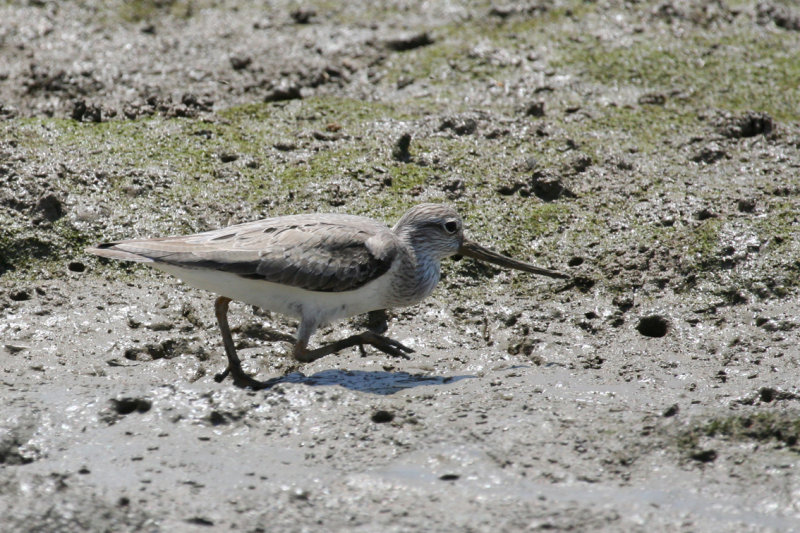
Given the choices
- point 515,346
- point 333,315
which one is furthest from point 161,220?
point 515,346

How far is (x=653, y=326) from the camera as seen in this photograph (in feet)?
22.3

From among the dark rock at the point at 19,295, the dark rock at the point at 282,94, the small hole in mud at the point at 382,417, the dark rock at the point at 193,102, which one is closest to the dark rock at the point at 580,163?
the dark rock at the point at 282,94

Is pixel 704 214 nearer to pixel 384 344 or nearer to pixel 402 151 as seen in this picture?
pixel 402 151

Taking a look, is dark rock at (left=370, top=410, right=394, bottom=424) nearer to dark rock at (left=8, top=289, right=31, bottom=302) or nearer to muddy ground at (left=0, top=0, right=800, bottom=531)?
muddy ground at (left=0, top=0, right=800, bottom=531)

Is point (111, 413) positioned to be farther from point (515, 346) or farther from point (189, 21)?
point (189, 21)

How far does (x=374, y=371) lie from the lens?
251 inches

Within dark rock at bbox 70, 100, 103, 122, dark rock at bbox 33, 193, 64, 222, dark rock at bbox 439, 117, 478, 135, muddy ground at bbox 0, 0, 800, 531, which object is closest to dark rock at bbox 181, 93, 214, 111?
muddy ground at bbox 0, 0, 800, 531

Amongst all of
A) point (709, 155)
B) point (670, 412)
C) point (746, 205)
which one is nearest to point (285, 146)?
point (709, 155)

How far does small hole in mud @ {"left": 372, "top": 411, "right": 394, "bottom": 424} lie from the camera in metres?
5.31

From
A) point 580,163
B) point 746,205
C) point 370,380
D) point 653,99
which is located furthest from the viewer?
point 653,99

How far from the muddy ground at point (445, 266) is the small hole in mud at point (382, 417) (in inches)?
0.6

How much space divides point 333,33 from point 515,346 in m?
5.34

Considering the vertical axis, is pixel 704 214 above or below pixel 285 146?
below

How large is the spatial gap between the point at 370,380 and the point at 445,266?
5.74 feet
